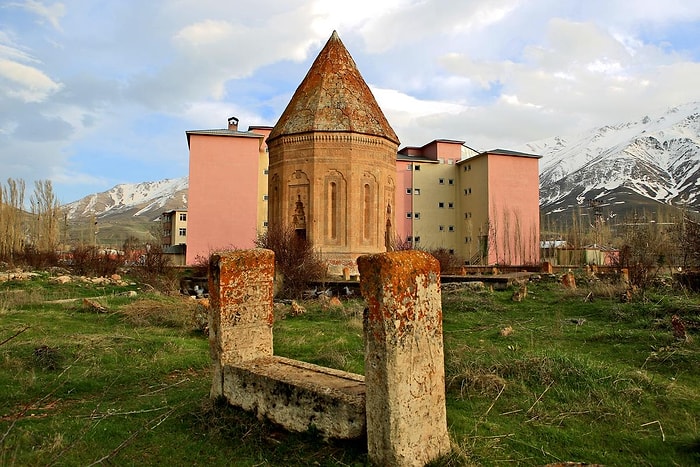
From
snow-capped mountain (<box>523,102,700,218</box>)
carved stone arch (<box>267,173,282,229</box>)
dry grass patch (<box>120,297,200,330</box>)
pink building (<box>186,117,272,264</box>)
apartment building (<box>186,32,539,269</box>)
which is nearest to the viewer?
dry grass patch (<box>120,297,200,330</box>)

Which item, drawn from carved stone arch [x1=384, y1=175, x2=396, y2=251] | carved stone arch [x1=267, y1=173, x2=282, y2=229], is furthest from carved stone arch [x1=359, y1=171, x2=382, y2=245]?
carved stone arch [x1=267, y1=173, x2=282, y2=229]

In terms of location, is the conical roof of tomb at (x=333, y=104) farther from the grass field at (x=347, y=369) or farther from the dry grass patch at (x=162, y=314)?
the grass field at (x=347, y=369)

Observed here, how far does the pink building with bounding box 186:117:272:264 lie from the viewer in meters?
34.3

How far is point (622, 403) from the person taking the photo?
5227 millimetres

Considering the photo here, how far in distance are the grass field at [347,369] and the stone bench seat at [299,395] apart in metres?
0.13

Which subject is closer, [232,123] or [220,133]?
[220,133]

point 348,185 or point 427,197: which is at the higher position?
point 427,197

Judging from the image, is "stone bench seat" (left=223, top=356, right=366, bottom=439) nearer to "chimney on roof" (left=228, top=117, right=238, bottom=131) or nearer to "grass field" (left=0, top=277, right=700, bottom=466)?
"grass field" (left=0, top=277, right=700, bottom=466)

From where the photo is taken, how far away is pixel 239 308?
219 inches

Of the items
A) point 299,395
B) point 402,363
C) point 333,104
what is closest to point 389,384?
point 402,363

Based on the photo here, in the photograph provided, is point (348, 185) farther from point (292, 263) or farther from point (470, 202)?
point (470, 202)

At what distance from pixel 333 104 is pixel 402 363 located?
22351mm

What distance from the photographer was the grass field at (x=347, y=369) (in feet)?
14.1

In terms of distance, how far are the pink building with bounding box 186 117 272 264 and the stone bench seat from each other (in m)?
29.5
